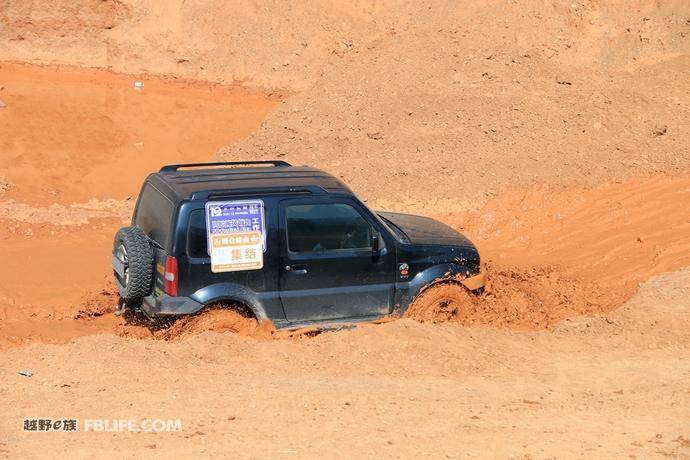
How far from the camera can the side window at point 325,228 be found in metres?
9.12

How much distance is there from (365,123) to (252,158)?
2102 millimetres

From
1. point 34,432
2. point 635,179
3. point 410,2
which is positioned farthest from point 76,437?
point 410,2

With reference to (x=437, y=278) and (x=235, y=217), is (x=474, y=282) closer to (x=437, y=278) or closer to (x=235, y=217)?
(x=437, y=278)

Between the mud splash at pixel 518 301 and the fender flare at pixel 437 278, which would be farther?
the mud splash at pixel 518 301

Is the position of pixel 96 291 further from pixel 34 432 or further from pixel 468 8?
pixel 468 8

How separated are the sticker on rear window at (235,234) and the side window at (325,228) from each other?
30cm

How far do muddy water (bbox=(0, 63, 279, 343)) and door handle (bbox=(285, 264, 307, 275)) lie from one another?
11.2ft

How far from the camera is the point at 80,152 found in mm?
18766

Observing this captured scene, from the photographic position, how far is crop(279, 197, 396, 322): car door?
359 inches

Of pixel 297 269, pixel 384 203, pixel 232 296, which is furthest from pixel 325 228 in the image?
pixel 384 203

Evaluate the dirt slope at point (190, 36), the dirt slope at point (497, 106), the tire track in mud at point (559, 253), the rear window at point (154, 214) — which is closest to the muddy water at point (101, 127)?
the dirt slope at point (190, 36)

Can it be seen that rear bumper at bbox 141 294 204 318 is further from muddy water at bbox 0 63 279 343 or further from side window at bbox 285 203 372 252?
muddy water at bbox 0 63 279 343

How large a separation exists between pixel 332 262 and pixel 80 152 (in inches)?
428

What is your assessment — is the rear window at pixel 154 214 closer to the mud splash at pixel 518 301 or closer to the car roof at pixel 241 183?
the car roof at pixel 241 183
